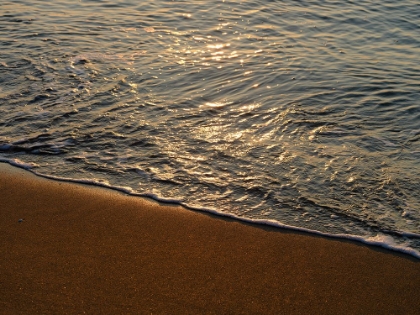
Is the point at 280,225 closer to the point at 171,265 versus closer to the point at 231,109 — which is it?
the point at 171,265

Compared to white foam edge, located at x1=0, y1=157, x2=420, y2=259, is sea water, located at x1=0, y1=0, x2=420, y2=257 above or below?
above

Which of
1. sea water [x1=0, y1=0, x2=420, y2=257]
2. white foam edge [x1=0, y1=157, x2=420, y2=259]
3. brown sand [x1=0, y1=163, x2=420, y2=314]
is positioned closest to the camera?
brown sand [x1=0, y1=163, x2=420, y2=314]

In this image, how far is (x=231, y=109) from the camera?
6.66 metres

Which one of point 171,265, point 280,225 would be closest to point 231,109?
point 280,225

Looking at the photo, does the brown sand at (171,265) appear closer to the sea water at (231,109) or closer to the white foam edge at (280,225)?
the white foam edge at (280,225)

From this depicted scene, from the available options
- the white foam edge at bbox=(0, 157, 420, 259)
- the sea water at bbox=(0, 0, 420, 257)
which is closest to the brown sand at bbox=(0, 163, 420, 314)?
the white foam edge at bbox=(0, 157, 420, 259)

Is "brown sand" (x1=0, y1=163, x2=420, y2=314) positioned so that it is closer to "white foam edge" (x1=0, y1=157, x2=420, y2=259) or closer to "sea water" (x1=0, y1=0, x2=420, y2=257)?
"white foam edge" (x1=0, y1=157, x2=420, y2=259)

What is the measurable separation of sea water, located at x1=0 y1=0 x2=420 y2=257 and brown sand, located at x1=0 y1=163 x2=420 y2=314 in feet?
0.94

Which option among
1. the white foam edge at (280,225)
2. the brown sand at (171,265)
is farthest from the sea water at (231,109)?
the brown sand at (171,265)

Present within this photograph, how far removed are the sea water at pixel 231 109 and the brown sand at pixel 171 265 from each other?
288 millimetres

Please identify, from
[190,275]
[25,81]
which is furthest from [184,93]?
[190,275]

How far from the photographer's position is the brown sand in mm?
3488

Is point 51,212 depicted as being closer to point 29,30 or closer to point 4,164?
point 4,164

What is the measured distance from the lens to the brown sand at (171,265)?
3488 mm
